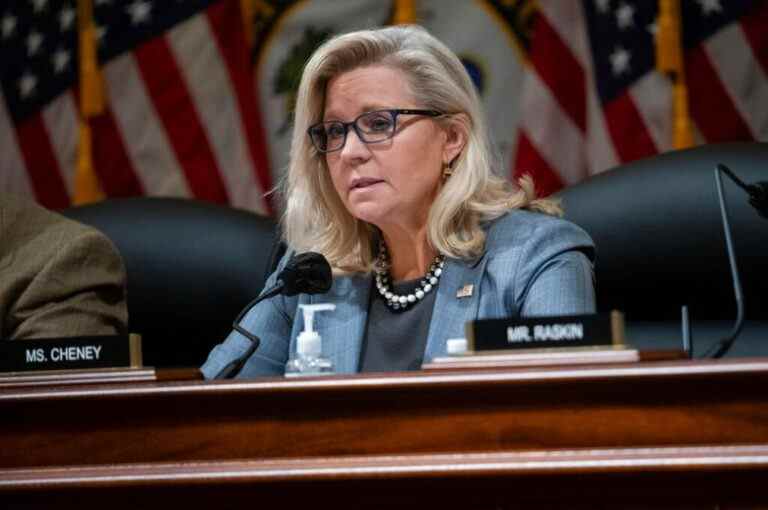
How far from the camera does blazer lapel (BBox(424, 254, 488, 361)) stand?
255 cm

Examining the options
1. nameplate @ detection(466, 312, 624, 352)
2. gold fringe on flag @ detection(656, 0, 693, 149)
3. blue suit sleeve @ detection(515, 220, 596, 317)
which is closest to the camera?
nameplate @ detection(466, 312, 624, 352)

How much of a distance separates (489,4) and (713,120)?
2.75 ft

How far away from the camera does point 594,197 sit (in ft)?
10.3

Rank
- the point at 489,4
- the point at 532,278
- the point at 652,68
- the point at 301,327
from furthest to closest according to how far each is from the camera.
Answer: the point at 489,4 < the point at 652,68 < the point at 301,327 < the point at 532,278

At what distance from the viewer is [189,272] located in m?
3.43

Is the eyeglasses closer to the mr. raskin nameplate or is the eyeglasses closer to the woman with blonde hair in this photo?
the woman with blonde hair

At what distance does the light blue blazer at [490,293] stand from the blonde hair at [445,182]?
5cm

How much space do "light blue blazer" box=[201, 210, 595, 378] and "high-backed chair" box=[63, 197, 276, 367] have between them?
55cm

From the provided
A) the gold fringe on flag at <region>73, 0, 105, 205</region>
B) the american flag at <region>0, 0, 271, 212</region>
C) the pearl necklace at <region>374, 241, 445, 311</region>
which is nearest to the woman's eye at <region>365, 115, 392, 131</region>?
the pearl necklace at <region>374, 241, 445, 311</region>

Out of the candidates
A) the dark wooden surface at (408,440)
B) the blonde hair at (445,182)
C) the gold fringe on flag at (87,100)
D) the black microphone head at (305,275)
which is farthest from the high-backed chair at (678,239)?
the gold fringe on flag at (87,100)

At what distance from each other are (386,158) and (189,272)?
3.02ft

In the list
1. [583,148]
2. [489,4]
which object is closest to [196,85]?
[489,4]

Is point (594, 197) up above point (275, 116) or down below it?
below

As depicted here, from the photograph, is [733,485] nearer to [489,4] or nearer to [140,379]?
[140,379]
